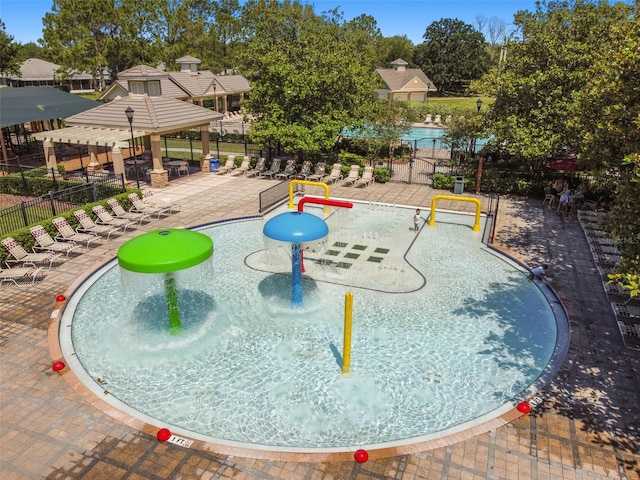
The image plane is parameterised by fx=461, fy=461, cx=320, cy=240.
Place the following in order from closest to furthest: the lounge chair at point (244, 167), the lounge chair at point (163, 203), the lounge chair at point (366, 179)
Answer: the lounge chair at point (163, 203)
the lounge chair at point (366, 179)
the lounge chair at point (244, 167)

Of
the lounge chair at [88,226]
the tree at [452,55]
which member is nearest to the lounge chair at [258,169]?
the lounge chair at [88,226]

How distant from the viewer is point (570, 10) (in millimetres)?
23469

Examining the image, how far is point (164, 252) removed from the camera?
34.7 ft

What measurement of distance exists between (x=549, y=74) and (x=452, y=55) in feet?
241

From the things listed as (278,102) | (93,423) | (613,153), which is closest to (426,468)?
(93,423)

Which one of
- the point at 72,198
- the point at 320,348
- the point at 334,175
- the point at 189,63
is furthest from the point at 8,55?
the point at 320,348

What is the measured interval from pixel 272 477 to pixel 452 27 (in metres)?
100

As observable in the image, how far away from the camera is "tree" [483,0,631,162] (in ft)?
70.8

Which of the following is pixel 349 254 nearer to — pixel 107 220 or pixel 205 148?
pixel 107 220

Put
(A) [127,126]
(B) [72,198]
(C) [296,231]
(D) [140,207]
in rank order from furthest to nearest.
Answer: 1. (A) [127,126]
2. (B) [72,198]
3. (D) [140,207]
4. (C) [296,231]

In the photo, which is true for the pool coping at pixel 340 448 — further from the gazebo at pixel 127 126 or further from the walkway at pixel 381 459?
the gazebo at pixel 127 126

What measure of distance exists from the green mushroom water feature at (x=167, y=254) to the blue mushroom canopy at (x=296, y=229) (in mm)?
1826

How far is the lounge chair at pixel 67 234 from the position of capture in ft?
55.2

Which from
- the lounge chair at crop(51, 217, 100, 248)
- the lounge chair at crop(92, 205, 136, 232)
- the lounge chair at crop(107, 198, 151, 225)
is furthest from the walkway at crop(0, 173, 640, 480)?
the lounge chair at crop(107, 198, 151, 225)
